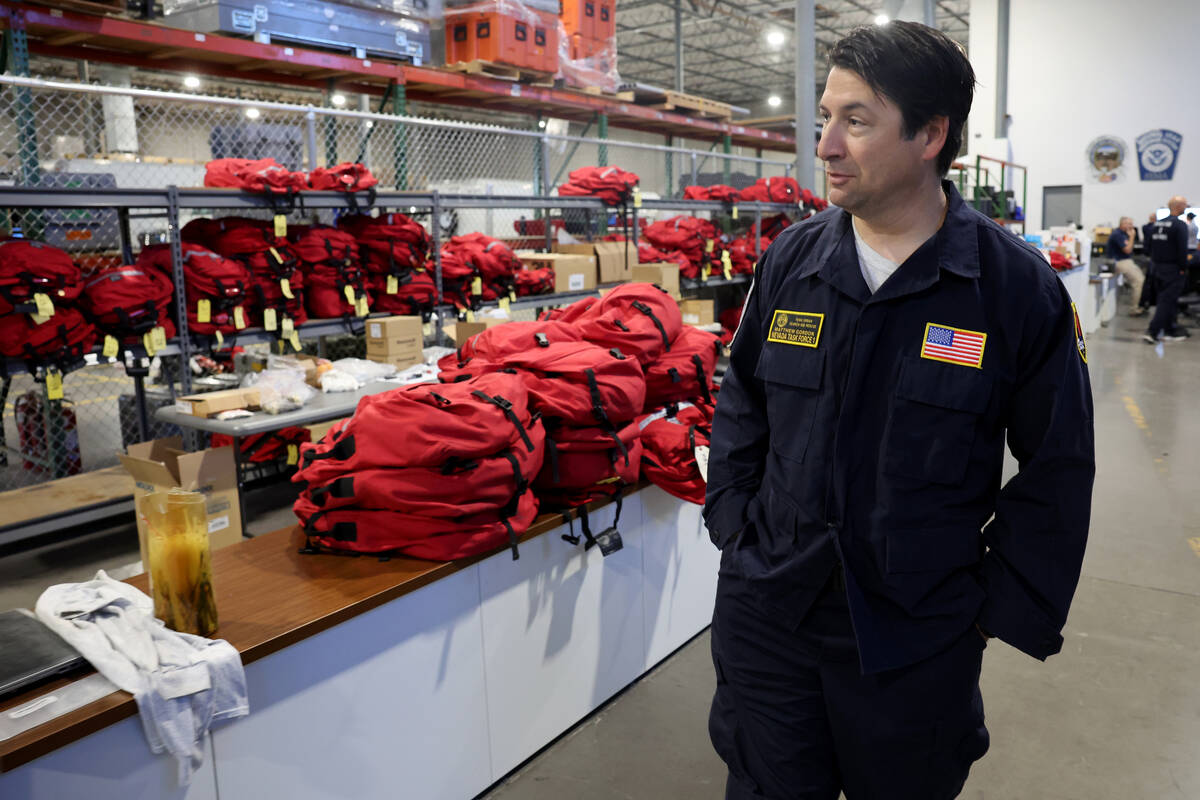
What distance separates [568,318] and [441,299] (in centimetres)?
231

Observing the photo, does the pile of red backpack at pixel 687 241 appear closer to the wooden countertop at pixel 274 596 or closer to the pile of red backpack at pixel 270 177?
the pile of red backpack at pixel 270 177

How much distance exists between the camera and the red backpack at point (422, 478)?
84.1 inches

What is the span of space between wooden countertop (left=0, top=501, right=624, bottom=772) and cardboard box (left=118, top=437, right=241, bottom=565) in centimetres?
140

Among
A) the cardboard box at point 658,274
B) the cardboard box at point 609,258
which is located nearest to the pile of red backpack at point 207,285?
the cardboard box at point 609,258

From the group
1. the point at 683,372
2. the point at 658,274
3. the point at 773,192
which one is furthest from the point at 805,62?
the point at 683,372

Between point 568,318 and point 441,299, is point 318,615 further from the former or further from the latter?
point 441,299

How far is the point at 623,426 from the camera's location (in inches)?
110

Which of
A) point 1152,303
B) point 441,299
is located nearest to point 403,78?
point 441,299

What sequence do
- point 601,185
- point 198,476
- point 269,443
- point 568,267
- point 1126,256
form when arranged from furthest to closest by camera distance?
point 1126,256
point 601,185
point 568,267
point 269,443
point 198,476

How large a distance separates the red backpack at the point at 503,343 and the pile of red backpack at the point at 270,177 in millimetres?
1948

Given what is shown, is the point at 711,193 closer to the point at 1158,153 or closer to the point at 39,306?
the point at 39,306

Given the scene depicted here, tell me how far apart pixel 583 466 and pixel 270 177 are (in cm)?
277

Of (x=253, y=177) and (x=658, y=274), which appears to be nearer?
(x=253, y=177)

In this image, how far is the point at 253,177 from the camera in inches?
173
